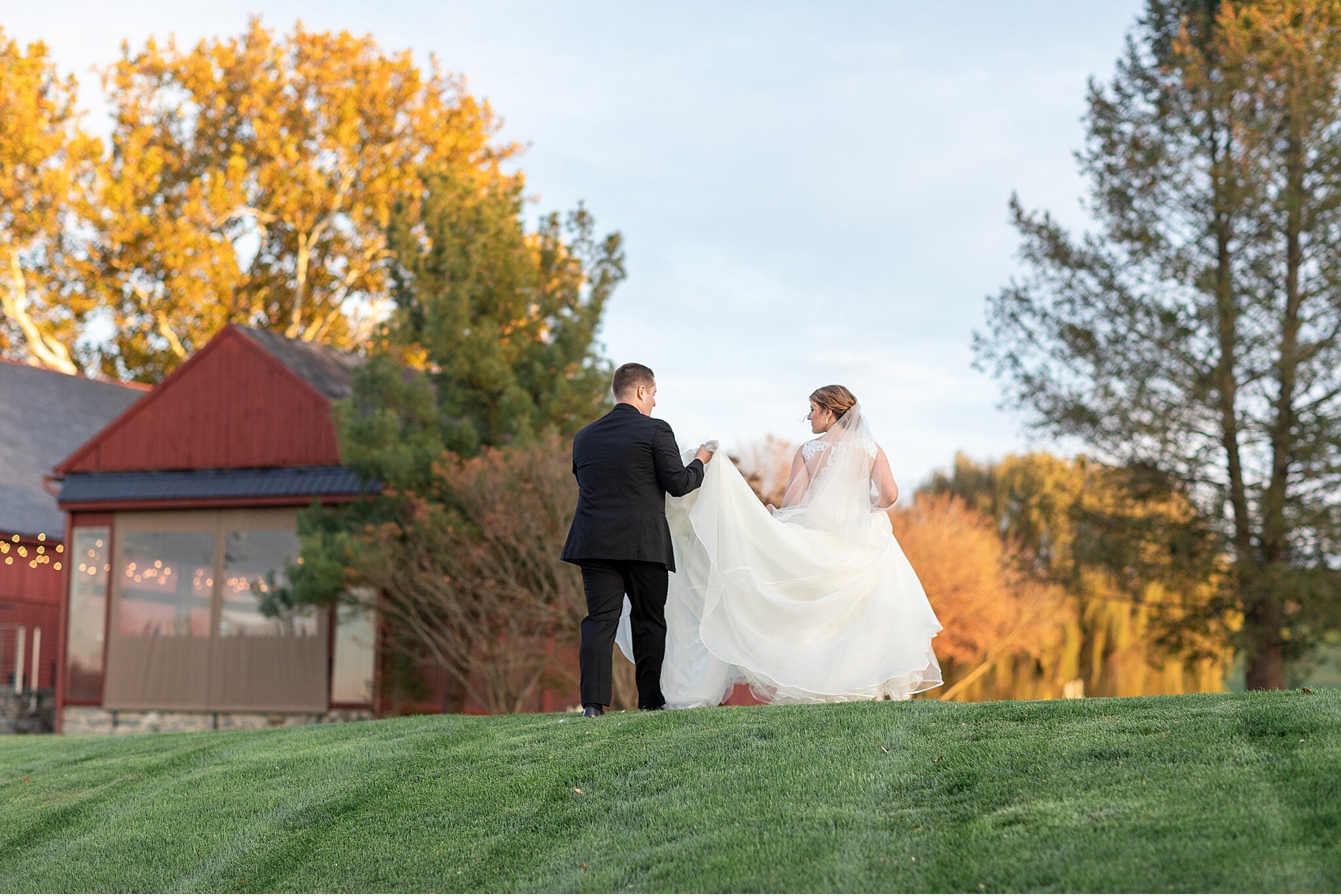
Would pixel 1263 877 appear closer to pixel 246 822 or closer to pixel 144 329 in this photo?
pixel 246 822

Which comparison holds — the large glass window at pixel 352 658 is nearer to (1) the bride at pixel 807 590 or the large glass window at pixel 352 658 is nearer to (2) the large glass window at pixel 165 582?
(2) the large glass window at pixel 165 582

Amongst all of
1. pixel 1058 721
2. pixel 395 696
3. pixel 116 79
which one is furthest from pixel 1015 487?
pixel 1058 721

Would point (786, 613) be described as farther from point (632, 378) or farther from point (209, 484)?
point (209, 484)

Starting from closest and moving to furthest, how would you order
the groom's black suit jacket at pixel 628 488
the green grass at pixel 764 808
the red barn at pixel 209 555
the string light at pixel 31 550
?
the green grass at pixel 764 808, the groom's black suit jacket at pixel 628 488, the red barn at pixel 209 555, the string light at pixel 31 550

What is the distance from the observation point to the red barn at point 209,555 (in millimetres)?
18375

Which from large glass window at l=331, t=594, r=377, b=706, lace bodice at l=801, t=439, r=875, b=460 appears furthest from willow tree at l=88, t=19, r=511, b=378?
lace bodice at l=801, t=439, r=875, b=460

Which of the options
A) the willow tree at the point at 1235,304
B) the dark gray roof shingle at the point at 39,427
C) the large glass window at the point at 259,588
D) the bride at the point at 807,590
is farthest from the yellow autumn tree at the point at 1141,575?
the dark gray roof shingle at the point at 39,427

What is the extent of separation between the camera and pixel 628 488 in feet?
25.8

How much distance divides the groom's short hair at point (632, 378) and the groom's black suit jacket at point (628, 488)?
0.45 ft

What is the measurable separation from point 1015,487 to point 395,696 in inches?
882

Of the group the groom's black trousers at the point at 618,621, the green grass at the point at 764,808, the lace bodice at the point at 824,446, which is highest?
the lace bodice at the point at 824,446

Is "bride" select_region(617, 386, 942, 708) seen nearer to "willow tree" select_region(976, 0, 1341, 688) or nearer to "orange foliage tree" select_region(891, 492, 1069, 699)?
"willow tree" select_region(976, 0, 1341, 688)

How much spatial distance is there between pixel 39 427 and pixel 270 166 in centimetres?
881

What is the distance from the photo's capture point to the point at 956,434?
37625 mm
